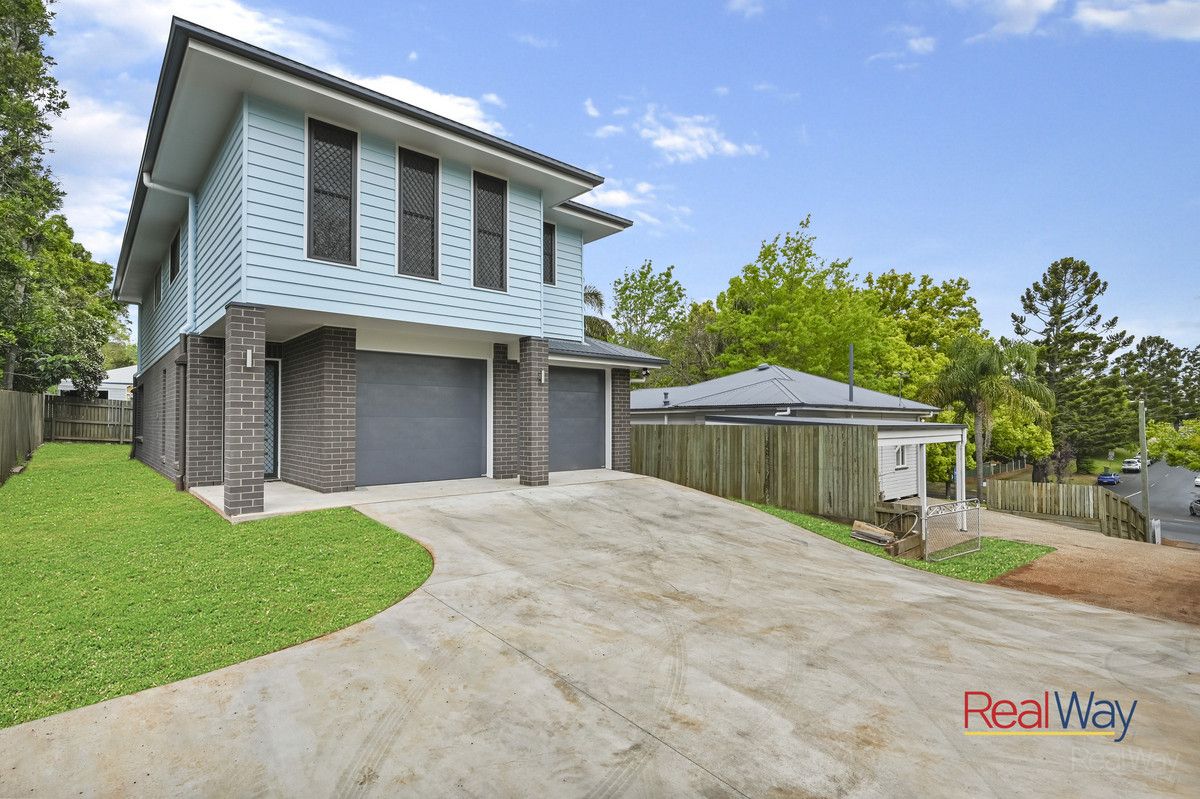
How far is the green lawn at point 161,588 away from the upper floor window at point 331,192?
13.2ft

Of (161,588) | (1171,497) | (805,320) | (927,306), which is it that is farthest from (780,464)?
(1171,497)

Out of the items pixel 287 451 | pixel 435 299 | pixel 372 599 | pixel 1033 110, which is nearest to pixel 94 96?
pixel 287 451

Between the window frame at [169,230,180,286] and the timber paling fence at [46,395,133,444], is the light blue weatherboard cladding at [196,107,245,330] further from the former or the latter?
the timber paling fence at [46,395,133,444]

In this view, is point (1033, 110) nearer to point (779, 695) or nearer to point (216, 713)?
point (779, 695)

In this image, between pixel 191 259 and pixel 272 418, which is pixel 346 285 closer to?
pixel 191 259

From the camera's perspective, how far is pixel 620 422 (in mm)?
14156

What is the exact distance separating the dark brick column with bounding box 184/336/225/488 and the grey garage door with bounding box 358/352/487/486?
288 cm

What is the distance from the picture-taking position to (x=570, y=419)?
527 inches

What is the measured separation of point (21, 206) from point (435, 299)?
47.2 ft

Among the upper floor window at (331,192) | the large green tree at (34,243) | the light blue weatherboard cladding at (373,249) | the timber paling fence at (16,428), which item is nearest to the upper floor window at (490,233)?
the light blue weatherboard cladding at (373,249)

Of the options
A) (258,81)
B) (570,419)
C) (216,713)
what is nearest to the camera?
(216,713)

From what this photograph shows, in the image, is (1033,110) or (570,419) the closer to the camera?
(570,419)

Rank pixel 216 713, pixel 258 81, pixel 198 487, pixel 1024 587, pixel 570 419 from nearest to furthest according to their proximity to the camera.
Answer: pixel 216 713 < pixel 258 81 < pixel 1024 587 < pixel 198 487 < pixel 570 419

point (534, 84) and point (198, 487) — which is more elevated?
point (534, 84)
